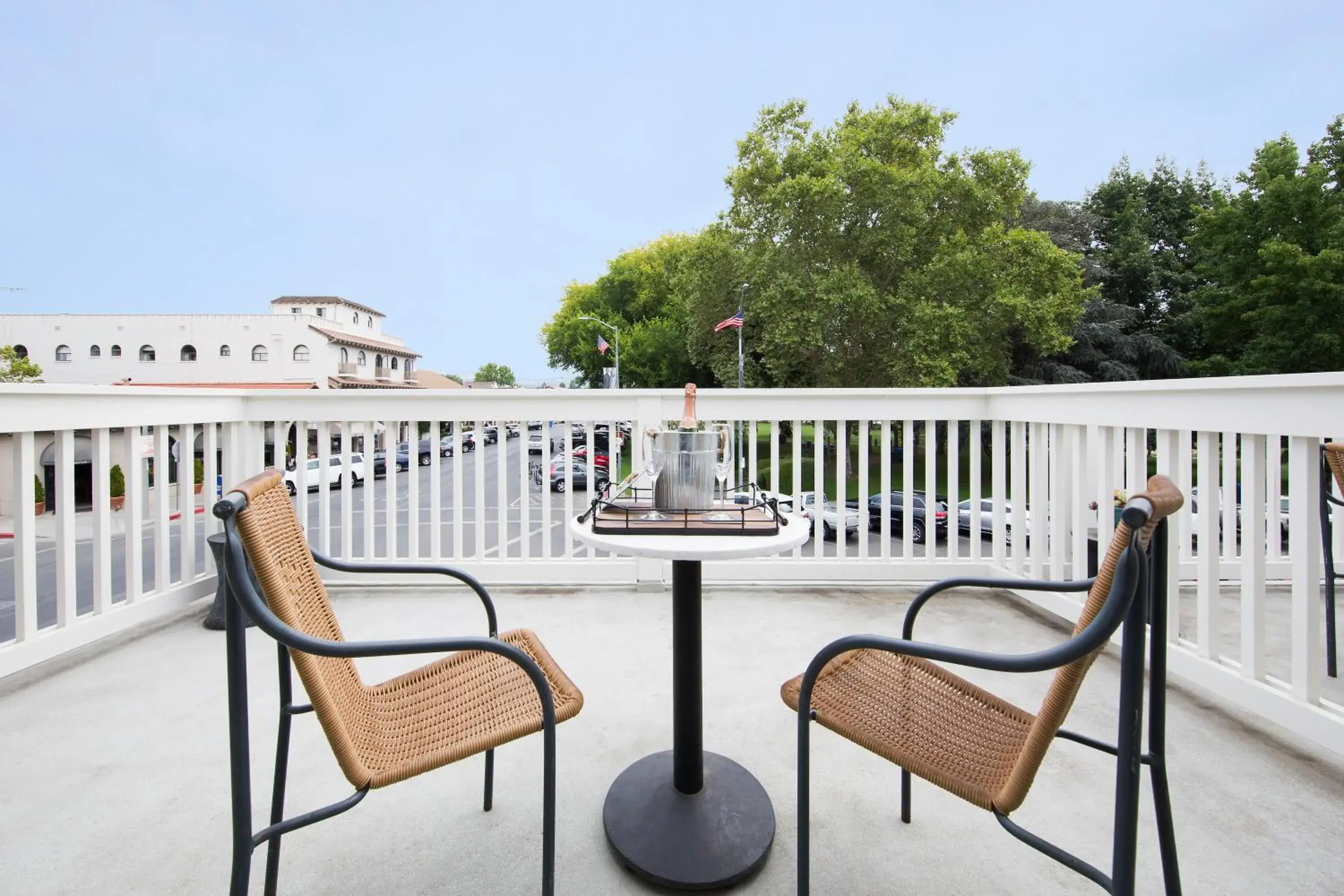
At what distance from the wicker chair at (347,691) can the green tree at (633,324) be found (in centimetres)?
2508

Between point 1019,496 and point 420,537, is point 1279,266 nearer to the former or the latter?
point 1019,496

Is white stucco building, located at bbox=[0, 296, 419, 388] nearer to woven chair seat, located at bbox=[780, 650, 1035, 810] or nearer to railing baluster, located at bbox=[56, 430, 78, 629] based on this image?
railing baluster, located at bbox=[56, 430, 78, 629]

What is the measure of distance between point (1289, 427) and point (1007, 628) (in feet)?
4.17

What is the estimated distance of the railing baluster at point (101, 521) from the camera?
247cm

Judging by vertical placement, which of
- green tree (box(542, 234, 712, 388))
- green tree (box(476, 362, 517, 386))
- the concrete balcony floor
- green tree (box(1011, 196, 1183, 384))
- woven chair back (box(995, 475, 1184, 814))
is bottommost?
the concrete balcony floor

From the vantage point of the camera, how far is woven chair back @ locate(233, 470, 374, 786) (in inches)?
35.9

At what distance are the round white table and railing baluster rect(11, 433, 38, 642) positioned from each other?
2.03m

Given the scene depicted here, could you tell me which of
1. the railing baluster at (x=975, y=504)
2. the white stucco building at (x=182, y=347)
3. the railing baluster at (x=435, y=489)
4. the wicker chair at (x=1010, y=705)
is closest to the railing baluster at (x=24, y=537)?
the railing baluster at (x=435, y=489)

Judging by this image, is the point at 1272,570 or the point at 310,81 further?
the point at 310,81

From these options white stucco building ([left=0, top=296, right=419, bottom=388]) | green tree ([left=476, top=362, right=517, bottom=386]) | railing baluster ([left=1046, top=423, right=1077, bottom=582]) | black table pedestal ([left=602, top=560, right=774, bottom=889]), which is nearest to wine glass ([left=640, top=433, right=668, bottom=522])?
black table pedestal ([left=602, top=560, right=774, bottom=889])

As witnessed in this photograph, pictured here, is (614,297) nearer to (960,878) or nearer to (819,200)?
(819,200)

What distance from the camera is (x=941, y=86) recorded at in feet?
67.2

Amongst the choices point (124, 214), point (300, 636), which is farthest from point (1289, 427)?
point (124, 214)

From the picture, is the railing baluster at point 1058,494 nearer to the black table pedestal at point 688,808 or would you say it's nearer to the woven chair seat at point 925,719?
the woven chair seat at point 925,719
